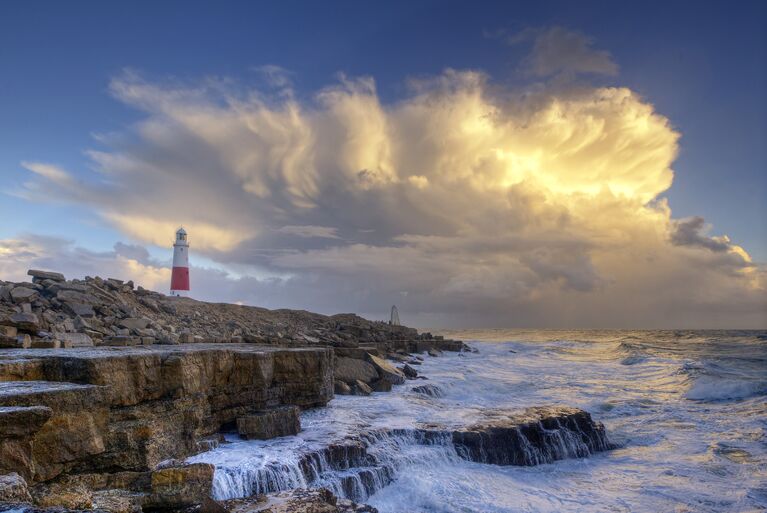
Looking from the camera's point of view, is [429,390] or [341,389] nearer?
[341,389]

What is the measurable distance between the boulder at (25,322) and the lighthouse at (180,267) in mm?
26686

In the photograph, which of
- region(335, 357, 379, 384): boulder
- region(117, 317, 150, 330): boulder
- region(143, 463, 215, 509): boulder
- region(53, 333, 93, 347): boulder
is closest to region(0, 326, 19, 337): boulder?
region(53, 333, 93, 347): boulder

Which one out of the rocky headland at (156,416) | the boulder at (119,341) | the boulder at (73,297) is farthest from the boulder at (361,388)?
the boulder at (73,297)

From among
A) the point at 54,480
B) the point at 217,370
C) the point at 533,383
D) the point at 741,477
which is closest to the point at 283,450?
the point at 217,370

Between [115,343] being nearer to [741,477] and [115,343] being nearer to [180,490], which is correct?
[180,490]

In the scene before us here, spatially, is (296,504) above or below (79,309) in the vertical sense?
below

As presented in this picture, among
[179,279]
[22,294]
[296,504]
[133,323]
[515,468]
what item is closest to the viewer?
[296,504]

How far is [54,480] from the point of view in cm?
527

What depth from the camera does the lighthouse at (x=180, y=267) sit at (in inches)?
1419

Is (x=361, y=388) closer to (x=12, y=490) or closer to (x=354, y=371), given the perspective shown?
(x=354, y=371)

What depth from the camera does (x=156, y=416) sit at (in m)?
7.20

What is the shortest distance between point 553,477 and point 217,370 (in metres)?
6.83

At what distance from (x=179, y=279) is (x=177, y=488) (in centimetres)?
3300

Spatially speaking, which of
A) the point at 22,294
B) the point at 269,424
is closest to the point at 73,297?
the point at 22,294
